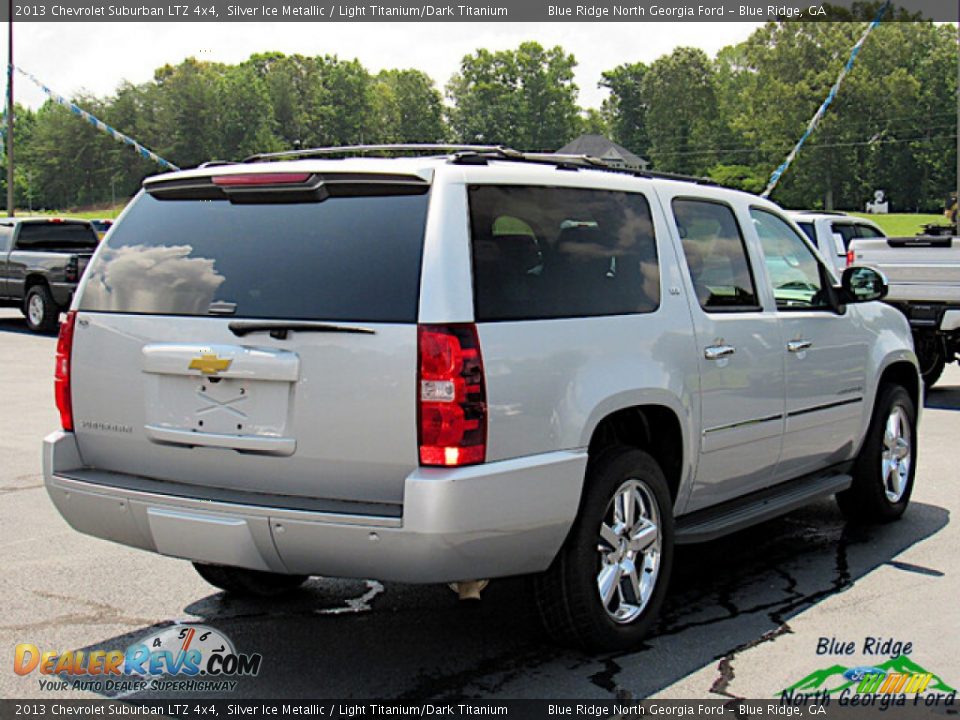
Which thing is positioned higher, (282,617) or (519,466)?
(519,466)

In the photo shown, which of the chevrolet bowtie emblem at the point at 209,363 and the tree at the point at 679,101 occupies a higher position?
the tree at the point at 679,101

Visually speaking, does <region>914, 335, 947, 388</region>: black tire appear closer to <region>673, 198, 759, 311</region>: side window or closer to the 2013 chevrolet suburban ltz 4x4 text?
<region>673, 198, 759, 311</region>: side window

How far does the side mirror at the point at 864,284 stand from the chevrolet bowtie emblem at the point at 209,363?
12.2 ft

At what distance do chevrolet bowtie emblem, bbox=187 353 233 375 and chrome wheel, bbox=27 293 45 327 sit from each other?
59.1 ft

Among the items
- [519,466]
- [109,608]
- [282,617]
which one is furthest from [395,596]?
[519,466]

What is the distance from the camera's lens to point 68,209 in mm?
114312

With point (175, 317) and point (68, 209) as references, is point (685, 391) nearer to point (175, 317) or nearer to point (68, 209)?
point (175, 317)

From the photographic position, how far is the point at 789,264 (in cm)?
651

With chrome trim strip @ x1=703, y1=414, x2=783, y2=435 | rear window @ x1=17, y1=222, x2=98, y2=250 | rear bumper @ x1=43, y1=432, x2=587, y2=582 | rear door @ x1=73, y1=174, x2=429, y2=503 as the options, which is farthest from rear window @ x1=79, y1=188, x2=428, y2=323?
rear window @ x1=17, y1=222, x2=98, y2=250

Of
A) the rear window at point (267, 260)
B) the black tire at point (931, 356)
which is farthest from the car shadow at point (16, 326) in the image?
the rear window at point (267, 260)

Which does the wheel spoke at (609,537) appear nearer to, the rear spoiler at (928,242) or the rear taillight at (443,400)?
the rear taillight at (443,400)

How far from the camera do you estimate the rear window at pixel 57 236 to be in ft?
71.5

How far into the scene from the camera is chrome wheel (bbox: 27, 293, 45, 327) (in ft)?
69.5

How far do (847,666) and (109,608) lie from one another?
3.13 metres
